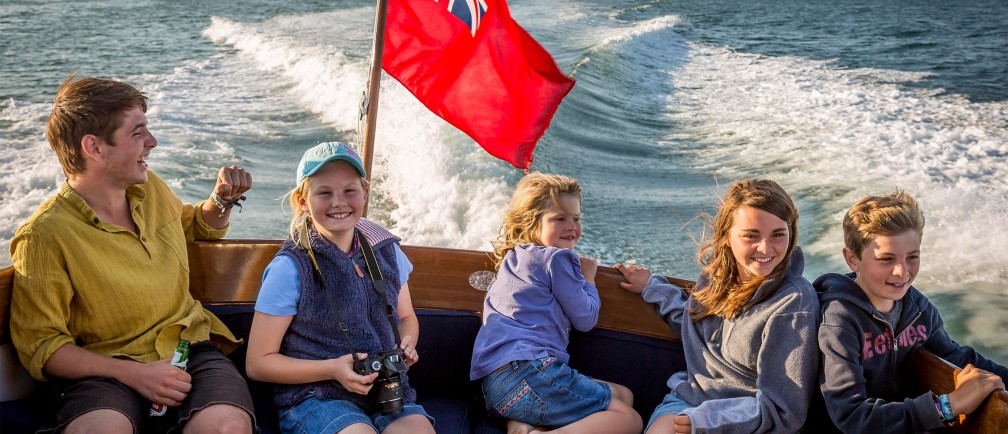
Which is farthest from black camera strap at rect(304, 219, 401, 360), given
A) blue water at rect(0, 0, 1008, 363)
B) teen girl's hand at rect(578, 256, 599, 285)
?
blue water at rect(0, 0, 1008, 363)

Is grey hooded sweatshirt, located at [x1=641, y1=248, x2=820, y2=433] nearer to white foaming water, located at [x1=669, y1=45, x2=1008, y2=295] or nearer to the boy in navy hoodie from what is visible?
the boy in navy hoodie

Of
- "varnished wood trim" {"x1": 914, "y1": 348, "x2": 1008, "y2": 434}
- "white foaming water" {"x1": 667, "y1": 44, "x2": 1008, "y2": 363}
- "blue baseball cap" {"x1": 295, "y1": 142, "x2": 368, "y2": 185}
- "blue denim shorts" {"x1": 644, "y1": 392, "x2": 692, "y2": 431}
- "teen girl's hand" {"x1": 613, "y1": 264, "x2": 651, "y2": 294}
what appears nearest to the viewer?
"varnished wood trim" {"x1": 914, "y1": 348, "x2": 1008, "y2": 434}

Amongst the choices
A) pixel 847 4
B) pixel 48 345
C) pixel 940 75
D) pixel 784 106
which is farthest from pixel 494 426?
pixel 847 4

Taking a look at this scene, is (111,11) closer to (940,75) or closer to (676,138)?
(676,138)

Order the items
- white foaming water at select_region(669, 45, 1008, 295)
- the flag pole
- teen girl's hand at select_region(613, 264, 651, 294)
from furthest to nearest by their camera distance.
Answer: white foaming water at select_region(669, 45, 1008, 295) → the flag pole → teen girl's hand at select_region(613, 264, 651, 294)

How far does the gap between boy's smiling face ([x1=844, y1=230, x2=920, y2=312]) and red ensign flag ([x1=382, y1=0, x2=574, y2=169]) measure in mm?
1180

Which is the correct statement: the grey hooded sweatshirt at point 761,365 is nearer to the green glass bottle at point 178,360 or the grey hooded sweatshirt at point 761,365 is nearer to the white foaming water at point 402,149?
the green glass bottle at point 178,360

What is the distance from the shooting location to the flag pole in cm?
294

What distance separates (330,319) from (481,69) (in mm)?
1151

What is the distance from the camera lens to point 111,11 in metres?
13.3

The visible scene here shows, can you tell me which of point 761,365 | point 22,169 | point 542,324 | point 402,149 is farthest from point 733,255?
point 22,169

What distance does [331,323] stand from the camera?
90.7 inches

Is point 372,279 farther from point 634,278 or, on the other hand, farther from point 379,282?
point 634,278

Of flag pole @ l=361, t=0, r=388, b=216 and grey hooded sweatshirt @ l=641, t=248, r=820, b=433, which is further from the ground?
flag pole @ l=361, t=0, r=388, b=216
